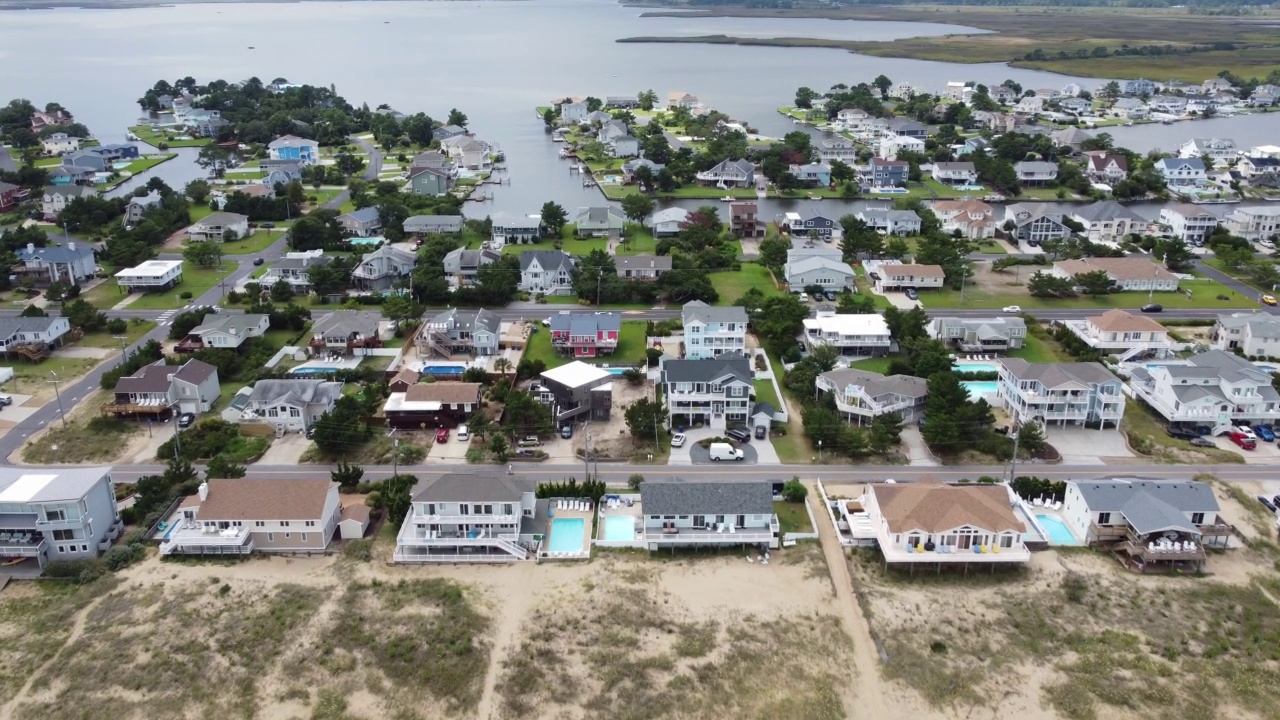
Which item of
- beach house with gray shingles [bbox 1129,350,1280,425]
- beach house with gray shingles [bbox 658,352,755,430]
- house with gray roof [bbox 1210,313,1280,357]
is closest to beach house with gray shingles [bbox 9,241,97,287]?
beach house with gray shingles [bbox 658,352,755,430]

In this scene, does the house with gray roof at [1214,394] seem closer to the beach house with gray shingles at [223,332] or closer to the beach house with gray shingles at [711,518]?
the beach house with gray shingles at [711,518]

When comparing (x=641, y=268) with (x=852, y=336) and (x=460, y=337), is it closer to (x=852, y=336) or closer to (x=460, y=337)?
(x=460, y=337)

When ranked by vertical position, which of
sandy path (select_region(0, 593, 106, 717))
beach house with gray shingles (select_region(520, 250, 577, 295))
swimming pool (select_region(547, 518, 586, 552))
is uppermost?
beach house with gray shingles (select_region(520, 250, 577, 295))

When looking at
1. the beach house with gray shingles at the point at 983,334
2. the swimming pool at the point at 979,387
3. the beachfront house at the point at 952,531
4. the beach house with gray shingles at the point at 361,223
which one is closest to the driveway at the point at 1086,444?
the swimming pool at the point at 979,387

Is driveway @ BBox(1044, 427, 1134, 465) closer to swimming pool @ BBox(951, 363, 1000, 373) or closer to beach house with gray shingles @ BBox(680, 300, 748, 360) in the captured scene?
swimming pool @ BBox(951, 363, 1000, 373)

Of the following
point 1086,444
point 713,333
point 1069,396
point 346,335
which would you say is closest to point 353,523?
point 346,335

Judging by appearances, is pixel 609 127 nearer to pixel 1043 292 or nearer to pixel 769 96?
pixel 769 96
